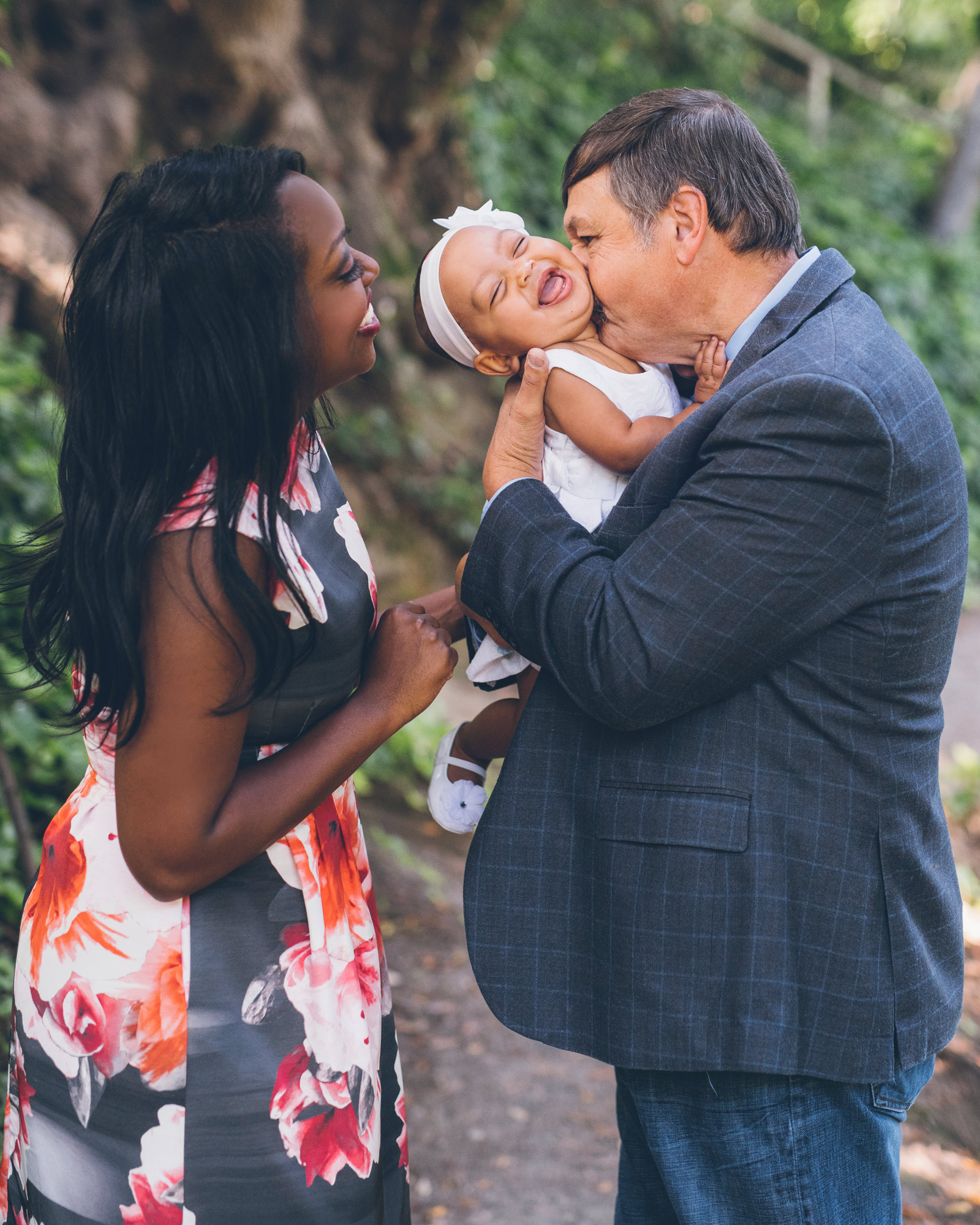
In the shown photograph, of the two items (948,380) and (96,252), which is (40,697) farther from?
(948,380)

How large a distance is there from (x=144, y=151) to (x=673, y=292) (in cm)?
501

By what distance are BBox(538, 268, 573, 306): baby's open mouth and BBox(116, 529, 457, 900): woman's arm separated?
2.85ft

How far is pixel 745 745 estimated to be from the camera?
1500 mm

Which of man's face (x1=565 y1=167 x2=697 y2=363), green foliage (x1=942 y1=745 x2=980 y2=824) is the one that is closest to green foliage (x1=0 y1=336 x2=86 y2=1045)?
man's face (x1=565 y1=167 x2=697 y2=363)

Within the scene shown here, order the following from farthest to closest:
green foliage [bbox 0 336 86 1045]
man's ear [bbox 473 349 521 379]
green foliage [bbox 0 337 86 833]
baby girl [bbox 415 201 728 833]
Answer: green foliage [bbox 0 337 86 833], green foliage [bbox 0 336 86 1045], man's ear [bbox 473 349 521 379], baby girl [bbox 415 201 728 833]

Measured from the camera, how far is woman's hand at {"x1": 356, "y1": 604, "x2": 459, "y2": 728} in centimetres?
163

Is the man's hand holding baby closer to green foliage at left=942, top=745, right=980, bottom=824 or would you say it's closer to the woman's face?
the woman's face

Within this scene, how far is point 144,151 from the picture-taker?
18.8 ft

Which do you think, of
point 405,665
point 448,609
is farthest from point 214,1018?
point 448,609

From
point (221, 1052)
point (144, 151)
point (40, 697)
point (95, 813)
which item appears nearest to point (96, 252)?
point (95, 813)

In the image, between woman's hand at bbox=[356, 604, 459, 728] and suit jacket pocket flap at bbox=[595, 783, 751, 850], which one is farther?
woman's hand at bbox=[356, 604, 459, 728]

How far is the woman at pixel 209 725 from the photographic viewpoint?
1370mm

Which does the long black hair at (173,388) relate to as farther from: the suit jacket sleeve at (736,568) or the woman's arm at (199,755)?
the suit jacket sleeve at (736,568)

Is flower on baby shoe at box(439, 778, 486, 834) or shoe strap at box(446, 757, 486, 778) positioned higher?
shoe strap at box(446, 757, 486, 778)
